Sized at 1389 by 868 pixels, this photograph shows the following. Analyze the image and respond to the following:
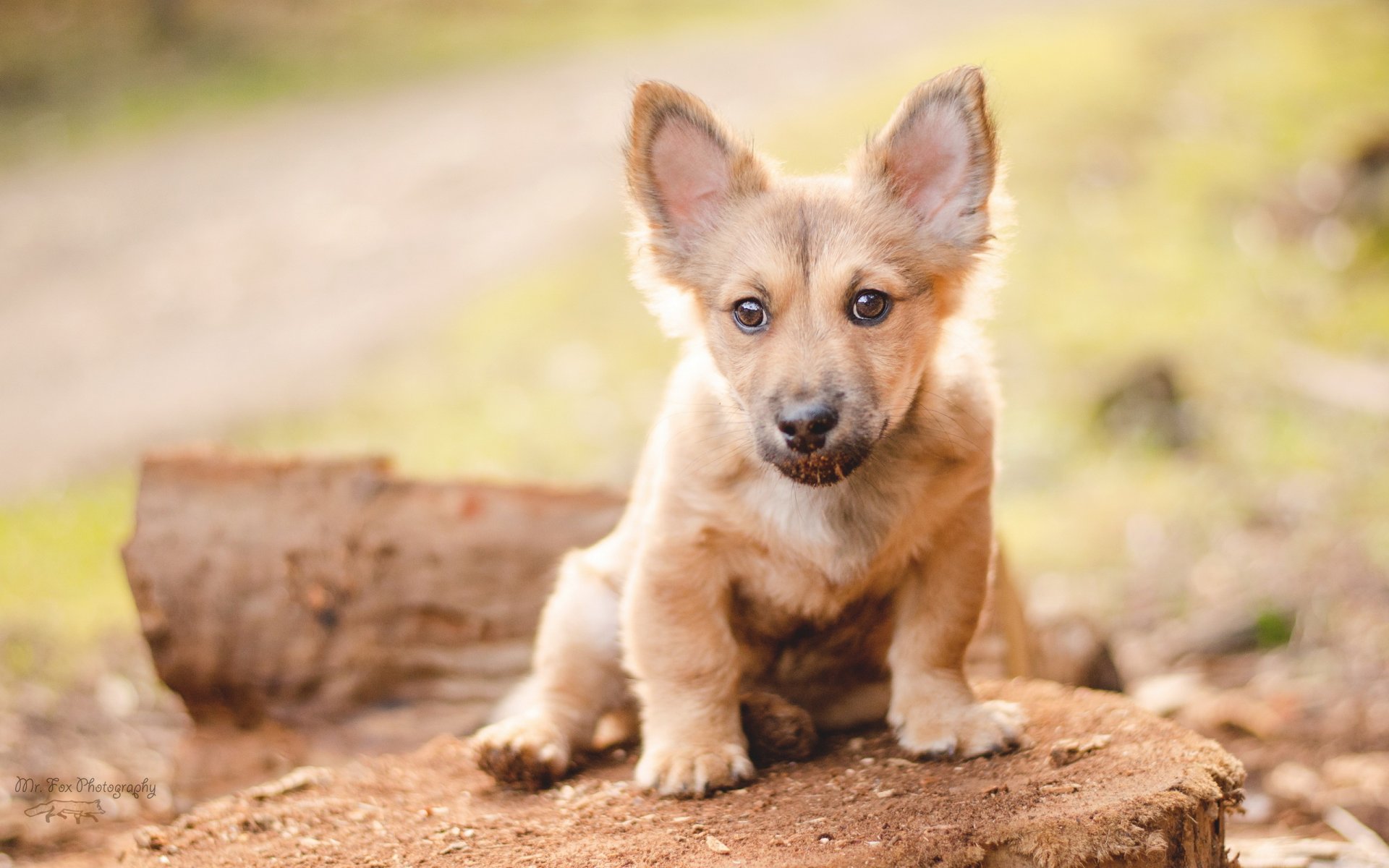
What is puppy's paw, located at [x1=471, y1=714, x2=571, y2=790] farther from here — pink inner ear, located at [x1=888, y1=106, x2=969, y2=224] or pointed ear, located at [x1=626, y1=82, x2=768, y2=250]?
pink inner ear, located at [x1=888, y1=106, x2=969, y2=224]

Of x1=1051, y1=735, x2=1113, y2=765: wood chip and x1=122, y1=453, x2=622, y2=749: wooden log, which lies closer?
x1=1051, y1=735, x2=1113, y2=765: wood chip

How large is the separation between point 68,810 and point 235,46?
15.4 metres

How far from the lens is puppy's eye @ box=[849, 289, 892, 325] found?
149 inches

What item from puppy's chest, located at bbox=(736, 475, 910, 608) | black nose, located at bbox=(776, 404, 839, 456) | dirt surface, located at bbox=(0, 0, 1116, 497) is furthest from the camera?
dirt surface, located at bbox=(0, 0, 1116, 497)

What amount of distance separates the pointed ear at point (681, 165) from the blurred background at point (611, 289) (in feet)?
0.56

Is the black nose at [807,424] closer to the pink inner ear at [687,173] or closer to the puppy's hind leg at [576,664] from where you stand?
the pink inner ear at [687,173]

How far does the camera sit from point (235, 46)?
58.9ft

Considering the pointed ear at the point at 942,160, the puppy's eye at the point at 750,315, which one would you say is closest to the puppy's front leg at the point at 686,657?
the puppy's eye at the point at 750,315

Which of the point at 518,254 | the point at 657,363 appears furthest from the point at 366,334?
the point at 657,363

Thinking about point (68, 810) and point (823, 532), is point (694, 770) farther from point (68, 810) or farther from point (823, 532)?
point (68, 810)

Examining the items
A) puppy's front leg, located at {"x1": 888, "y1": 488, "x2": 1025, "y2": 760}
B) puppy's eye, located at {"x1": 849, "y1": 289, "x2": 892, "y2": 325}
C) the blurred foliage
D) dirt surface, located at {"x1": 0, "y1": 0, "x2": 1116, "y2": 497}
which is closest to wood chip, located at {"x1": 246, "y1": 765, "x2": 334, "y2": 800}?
puppy's front leg, located at {"x1": 888, "y1": 488, "x2": 1025, "y2": 760}

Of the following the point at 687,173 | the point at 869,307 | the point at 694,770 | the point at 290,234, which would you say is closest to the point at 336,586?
the point at 694,770

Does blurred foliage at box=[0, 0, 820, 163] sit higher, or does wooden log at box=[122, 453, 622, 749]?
blurred foliage at box=[0, 0, 820, 163]

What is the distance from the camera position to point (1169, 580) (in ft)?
24.5
